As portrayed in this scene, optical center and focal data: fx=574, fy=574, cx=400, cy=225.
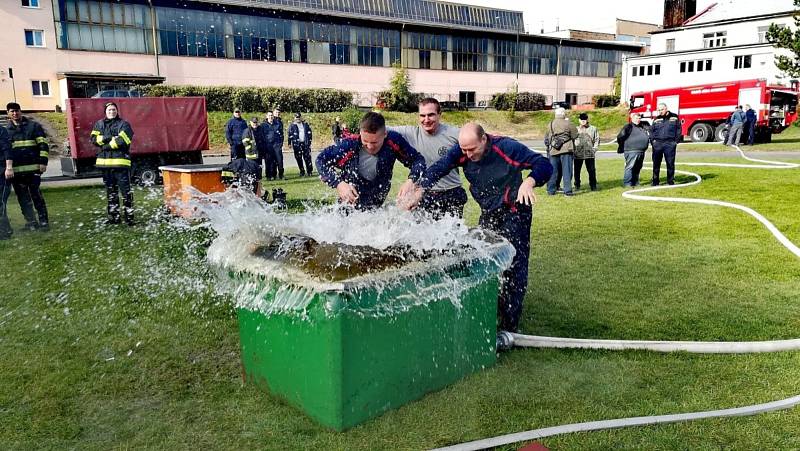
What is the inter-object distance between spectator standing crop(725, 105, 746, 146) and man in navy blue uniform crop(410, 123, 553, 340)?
22048mm

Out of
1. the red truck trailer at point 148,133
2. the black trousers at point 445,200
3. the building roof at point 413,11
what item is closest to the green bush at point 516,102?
the building roof at point 413,11

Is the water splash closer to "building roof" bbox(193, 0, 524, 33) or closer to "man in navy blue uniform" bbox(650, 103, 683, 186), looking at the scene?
"man in navy blue uniform" bbox(650, 103, 683, 186)

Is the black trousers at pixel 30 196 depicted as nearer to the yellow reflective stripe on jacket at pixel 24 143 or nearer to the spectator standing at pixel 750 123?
the yellow reflective stripe on jacket at pixel 24 143

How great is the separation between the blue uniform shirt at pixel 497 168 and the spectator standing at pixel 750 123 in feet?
74.9

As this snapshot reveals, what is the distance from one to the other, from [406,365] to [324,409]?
1.77 ft

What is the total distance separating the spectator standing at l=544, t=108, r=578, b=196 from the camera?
11.8 meters

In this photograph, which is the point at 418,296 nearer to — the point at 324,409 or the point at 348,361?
the point at 348,361

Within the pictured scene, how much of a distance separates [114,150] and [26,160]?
1264 millimetres

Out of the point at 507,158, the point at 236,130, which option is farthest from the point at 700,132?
the point at 507,158

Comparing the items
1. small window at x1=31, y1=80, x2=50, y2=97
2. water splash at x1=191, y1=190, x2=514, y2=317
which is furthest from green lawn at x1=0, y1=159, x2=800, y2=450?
small window at x1=31, y1=80, x2=50, y2=97

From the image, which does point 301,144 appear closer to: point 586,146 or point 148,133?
point 148,133

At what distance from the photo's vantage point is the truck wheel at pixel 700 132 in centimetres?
2677

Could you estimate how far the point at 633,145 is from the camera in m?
12.4

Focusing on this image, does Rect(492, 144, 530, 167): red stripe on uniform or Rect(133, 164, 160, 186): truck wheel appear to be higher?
Rect(492, 144, 530, 167): red stripe on uniform
